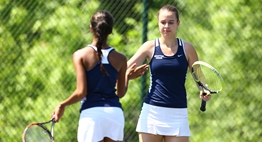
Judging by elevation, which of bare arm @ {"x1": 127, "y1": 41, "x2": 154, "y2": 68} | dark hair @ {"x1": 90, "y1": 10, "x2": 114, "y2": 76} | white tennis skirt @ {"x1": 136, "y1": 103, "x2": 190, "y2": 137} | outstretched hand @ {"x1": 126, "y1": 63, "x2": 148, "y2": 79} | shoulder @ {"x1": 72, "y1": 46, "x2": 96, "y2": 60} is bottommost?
white tennis skirt @ {"x1": 136, "y1": 103, "x2": 190, "y2": 137}

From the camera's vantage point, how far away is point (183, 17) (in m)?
7.00

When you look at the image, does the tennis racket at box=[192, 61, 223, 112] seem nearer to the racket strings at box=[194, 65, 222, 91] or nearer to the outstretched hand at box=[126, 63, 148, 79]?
the racket strings at box=[194, 65, 222, 91]

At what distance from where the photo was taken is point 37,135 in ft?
16.3

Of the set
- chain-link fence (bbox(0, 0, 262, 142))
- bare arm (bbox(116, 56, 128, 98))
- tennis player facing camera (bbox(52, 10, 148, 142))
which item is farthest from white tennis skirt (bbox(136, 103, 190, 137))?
chain-link fence (bbox(0, 0, 262, 142))

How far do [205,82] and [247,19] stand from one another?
1951 mm

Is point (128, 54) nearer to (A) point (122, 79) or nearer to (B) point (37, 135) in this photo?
(A) point (122, 79)

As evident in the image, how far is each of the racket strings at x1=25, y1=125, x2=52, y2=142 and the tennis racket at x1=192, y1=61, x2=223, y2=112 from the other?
4.27 feet

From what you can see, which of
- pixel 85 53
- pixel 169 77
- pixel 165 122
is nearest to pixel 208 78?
pixel 169 77

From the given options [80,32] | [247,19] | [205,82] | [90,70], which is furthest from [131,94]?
[90,70]

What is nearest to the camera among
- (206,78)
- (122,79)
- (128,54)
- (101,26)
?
(101,26)

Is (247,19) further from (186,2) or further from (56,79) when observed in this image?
(56,79)

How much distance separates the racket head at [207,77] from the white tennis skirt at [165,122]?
11.6 inches

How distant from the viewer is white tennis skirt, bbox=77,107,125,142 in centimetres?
457

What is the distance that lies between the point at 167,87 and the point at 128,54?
201 cm
